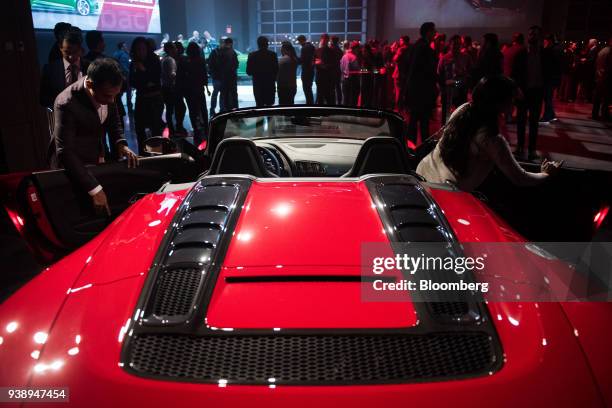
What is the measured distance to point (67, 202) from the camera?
8.55 ft

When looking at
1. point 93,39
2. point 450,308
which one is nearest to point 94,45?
point 93,39

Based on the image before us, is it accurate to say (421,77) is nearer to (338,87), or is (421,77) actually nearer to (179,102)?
(179,102)

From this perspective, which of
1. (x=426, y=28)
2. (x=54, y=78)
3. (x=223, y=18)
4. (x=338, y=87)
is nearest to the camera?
(x=54, y=78)

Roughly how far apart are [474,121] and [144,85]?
5887 mm

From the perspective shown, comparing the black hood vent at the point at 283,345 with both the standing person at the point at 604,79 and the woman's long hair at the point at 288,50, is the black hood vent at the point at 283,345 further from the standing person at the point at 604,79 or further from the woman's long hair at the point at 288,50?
the standing person at the point at 604,79

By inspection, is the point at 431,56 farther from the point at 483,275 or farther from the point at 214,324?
the point at 214,324

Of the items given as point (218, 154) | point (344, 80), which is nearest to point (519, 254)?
point (218, 154)

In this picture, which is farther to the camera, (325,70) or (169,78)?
(325,70)

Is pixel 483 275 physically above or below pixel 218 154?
below

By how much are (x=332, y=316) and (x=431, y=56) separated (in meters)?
6.39

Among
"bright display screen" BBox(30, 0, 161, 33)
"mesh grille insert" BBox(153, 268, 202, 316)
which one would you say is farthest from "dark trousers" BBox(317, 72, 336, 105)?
"mesh grille insert" BBox(153, 268, 202, 316)

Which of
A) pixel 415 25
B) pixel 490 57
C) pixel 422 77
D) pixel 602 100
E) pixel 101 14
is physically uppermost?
pixel 101 14

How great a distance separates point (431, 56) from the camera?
7102mm

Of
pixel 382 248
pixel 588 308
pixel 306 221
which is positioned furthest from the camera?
pixel 306 221
